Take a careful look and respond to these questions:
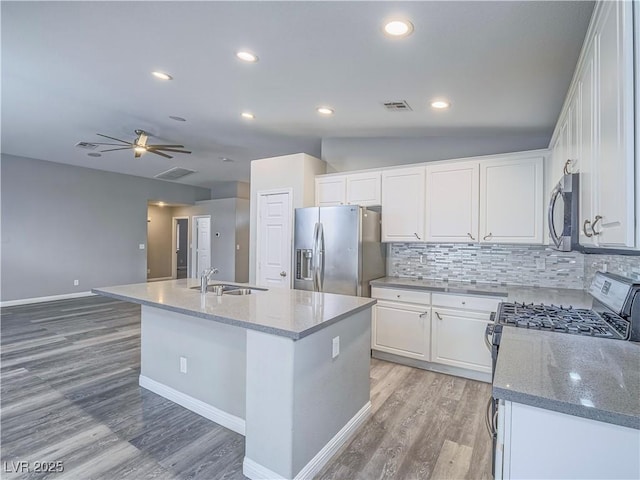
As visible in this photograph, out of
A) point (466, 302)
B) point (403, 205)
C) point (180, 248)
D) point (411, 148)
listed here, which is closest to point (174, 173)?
point (180, 248)

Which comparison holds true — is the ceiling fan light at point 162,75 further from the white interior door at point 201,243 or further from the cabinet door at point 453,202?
the white interior door at point 201,243

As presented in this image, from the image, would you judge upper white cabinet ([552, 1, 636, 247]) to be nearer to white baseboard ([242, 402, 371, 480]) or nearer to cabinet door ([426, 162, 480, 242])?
cabinet door ([426, 162, 480, 242])

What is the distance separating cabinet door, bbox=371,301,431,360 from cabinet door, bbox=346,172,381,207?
1221mm

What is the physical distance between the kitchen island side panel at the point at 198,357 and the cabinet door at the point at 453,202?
7.67 feet

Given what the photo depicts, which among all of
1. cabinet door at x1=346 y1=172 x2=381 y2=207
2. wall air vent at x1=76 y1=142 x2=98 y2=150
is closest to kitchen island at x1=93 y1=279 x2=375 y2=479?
cabinet door at x1=346 y1=172 x2=381 y2=207

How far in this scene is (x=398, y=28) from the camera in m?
1.88

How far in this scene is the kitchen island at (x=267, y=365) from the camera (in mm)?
1771

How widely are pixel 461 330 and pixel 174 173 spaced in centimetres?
703

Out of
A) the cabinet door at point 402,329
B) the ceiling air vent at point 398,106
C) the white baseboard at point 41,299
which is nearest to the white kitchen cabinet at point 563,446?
Result: the cabinet door at point 402,329

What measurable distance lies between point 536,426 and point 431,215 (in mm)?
2791

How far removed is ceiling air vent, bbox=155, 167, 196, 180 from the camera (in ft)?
24.3

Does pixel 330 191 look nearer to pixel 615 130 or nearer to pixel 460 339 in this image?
pixel 460 339

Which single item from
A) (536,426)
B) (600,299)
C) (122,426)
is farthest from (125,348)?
(600,299)

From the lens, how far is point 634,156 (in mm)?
965
